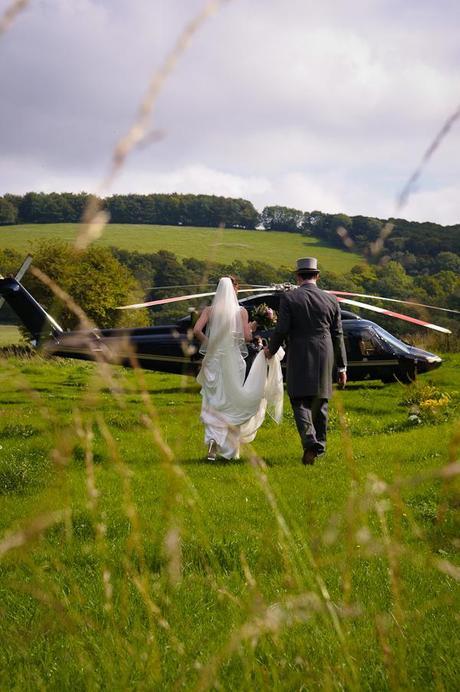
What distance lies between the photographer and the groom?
27.4 feet

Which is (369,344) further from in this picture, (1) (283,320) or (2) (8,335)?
(2) (8,335)

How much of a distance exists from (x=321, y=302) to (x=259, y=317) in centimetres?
514

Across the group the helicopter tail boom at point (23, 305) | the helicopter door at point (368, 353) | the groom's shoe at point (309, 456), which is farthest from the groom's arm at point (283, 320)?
the helicopter tail boom at point (23, 305)

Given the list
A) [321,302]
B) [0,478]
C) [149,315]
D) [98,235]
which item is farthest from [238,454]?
[149,315]

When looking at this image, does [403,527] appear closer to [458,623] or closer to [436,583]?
[436,583]

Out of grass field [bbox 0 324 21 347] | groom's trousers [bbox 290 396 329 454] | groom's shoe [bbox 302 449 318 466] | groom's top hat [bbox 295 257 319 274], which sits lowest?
grass field [bbox 0 324 21 347]

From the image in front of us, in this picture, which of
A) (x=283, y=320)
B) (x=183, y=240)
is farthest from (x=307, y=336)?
(x=183, y=240)

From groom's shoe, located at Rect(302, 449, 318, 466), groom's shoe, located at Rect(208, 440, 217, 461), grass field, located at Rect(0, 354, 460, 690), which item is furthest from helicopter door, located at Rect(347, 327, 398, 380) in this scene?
groom's shoe, located at Rect(302, 449, 318, 466)

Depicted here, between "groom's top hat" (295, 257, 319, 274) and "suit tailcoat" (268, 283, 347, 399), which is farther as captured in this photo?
"groom's top hat" (295, 257, 319, 274)

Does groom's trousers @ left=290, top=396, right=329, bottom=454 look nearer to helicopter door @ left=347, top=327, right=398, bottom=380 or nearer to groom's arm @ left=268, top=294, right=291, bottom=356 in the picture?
groom's arm @ left=268, top=294, right=291, bottom=356

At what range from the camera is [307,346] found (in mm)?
8406

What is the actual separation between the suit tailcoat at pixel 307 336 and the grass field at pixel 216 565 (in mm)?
876

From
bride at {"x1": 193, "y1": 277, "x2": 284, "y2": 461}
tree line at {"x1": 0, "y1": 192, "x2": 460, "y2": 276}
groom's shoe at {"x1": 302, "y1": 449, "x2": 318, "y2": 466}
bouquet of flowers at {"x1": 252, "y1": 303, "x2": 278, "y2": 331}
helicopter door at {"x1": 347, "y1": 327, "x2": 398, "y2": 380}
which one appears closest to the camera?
tree line at {"x1": 0, "y1": 192, "x2": 460, "y2": 276}

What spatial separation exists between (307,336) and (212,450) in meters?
1.95
